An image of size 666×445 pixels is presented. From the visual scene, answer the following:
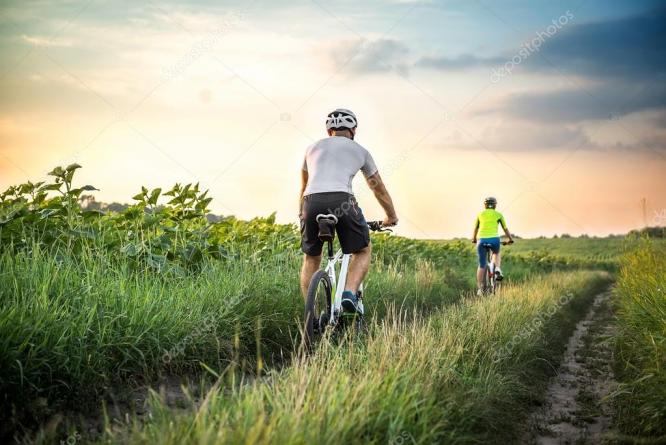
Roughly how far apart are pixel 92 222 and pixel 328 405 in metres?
4.97

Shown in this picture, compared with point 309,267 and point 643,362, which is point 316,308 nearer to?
point 309,267

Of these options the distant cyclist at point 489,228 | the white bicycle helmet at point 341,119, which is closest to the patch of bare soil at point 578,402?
the white bicycle helmet at point 341,119

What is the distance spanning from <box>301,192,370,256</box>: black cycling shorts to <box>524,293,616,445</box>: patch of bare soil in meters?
2.35

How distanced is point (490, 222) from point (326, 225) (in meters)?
9.71

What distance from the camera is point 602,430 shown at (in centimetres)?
Answer: 493

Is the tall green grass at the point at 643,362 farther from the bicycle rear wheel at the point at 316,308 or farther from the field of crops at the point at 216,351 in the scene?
the bicycle rear wheel at the point at 316,308

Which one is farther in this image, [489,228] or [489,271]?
[489,271]

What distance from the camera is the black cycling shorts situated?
6.05 m

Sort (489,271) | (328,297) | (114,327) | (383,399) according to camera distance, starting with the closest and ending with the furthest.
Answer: (383,399)
(114,327)
(328,297)
(489,271)

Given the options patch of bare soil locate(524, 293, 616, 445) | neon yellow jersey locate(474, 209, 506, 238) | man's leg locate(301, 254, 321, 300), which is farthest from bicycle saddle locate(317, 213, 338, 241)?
neon yellow jersey locate(474, 209, 506, 238)

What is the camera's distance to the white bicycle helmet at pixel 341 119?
6.44 metres

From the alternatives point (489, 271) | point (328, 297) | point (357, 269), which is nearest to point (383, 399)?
point (328, 297)

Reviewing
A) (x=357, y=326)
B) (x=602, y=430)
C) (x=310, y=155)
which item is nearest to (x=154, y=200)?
(x=310, y=155)

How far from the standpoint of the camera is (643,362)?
645 cm
